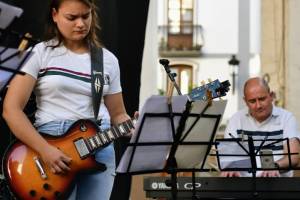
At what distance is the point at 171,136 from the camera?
145 inches

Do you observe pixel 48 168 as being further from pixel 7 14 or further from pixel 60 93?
pixel 7 14

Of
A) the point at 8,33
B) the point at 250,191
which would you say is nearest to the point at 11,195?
the point at 8,33

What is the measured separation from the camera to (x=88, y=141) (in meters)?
3.45

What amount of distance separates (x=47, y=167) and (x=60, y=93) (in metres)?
0.33

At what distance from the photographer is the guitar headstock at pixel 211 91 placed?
3766mm


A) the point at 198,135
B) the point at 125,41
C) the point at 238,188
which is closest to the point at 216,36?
the point at 125,41

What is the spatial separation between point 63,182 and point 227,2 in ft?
94.7

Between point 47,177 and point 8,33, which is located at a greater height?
point 8,33

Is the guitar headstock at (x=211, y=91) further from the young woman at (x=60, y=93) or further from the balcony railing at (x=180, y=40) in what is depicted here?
the balcony railing at (x=180, y=40)

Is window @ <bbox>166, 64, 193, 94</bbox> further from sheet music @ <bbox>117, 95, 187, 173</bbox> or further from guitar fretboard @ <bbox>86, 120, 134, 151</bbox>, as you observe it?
guitar fretboard @ <bbox>86, 120, 134, 151</bbox>

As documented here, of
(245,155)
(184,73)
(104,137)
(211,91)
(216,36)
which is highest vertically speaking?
(211,91)

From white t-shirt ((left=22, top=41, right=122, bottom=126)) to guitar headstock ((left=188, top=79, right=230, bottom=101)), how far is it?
0.59 meters

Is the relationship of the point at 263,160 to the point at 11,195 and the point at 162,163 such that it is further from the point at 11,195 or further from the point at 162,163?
the point at 11,195

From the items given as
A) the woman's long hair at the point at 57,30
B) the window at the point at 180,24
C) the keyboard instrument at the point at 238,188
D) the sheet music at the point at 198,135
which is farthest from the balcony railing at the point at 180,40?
the woman's long hair at the point at 57,30
